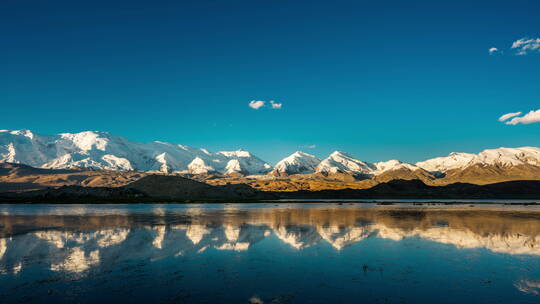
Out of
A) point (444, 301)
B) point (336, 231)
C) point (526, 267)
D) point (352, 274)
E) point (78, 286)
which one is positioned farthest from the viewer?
point (336, 231)

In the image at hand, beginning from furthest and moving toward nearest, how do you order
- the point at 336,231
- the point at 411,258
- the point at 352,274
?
1. the point at 336,231
2. the point at 411,258
3. the point at 352,274

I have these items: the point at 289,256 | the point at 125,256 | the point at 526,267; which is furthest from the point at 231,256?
the point at 526,267

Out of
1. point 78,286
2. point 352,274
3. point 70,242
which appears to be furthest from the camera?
point 70,242

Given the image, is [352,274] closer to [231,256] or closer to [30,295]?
[231,256]

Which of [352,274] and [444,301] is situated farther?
[352,274]

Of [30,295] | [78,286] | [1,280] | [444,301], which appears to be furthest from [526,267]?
[1,280]

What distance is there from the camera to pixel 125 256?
28.9m

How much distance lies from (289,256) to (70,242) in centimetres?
2202

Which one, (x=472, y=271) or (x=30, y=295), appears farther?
(x=472, y=271)

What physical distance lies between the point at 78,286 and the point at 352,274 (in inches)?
630

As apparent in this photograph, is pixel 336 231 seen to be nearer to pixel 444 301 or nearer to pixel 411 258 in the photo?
pixel 411 258

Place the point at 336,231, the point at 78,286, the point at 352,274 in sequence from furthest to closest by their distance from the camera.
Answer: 1. the point at 336,231
2. the point at 352,274
3. the point at 78,286

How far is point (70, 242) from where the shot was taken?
118ft

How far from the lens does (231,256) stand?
29375 millimetres
